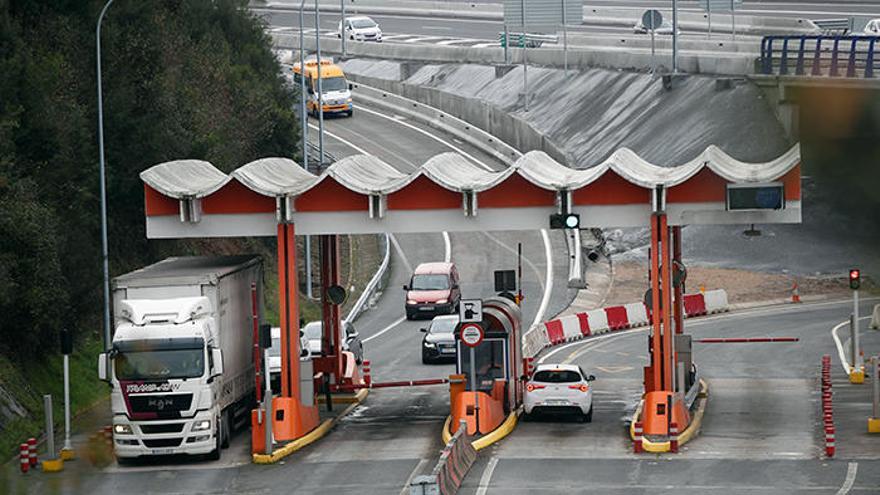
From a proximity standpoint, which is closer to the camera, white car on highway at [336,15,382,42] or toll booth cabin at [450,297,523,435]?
toll booth cabin at [450,297,523,435]

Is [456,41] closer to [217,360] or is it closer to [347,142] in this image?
[347,142]

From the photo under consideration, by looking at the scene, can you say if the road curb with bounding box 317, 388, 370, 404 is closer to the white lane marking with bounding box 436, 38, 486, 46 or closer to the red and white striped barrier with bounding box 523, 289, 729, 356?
the red and white striped barrier with bounding box 523, 289, 729, 356

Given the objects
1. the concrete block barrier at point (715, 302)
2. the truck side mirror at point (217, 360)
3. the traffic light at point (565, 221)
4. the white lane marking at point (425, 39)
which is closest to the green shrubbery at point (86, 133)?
the truck side mirror at point (217, 360)

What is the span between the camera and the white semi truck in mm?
28578

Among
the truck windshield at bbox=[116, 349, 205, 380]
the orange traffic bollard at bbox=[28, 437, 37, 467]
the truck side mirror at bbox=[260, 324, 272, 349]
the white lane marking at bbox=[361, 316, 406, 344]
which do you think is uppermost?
the truck side mirror at bbox=[260, 324, 272, 349]

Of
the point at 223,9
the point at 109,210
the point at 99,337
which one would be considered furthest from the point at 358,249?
the point at 99,337

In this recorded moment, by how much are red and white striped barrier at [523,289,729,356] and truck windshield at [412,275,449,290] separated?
20.2ft

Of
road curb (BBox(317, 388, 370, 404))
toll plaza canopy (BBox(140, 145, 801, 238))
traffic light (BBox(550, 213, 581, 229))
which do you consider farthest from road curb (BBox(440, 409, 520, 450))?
road curb (BBox(317, 388, 370, 404))

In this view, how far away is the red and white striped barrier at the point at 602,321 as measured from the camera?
167 feet

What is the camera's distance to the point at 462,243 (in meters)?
71.8

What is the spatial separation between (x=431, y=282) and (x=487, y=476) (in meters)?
31.8

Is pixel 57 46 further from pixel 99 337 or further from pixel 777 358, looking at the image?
pixel 777 358

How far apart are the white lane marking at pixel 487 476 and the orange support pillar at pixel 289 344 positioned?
4507 millimetres

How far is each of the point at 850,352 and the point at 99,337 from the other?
2178cm
